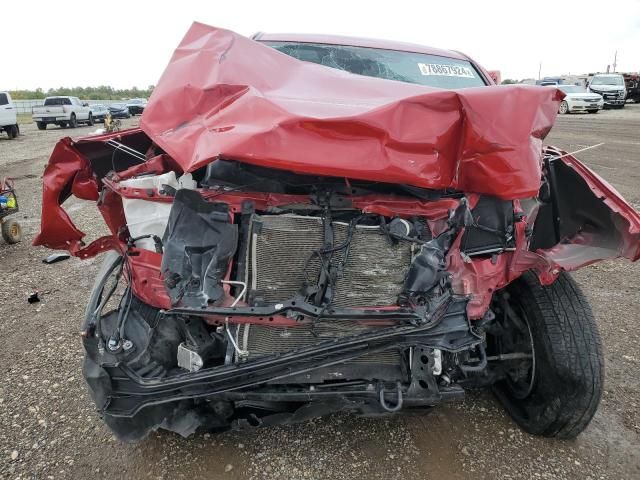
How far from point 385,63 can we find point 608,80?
26.6 meters

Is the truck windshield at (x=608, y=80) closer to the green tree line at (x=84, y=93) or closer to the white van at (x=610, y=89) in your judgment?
the white van at (x=610, y=89)

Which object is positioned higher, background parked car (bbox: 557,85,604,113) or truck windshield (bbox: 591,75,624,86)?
truck windshield (bbox: 591,75,624,86)

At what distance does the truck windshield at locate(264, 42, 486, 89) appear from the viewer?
11.5ft

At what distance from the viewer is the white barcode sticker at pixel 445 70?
362cm

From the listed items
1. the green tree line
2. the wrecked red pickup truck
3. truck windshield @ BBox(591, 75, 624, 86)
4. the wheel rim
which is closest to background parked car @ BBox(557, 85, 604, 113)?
truck windshield @ BBox(591, 75, 624, 86)

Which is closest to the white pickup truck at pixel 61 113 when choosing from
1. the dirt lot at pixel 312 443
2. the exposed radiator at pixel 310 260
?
the dirt lot at pixel 312 443

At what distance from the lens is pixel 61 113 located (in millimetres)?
25500

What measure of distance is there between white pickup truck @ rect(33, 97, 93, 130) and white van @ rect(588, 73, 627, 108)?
26.8m

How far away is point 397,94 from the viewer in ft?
7.86

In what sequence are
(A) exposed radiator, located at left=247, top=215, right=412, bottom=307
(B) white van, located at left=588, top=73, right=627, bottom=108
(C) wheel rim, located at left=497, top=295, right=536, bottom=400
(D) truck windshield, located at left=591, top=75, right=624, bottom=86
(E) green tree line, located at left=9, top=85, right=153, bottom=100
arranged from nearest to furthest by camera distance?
(A) exposed radiator, located at left=247, top=215, right=412, bottom=307, (C) wheel rim, located at left=497, top=295, right=536, bottom=400, (B) white van, located at left=588, top=73, right=627, bottom=108, (D) truck windshield, located at left=591, top=75, right=624, bottom=86, (E) green tree line, located at left=9, top=85, right=153, bottom=100

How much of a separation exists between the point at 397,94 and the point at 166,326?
1535mm

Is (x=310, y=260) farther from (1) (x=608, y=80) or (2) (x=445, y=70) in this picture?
(1) (x=608, y=80)

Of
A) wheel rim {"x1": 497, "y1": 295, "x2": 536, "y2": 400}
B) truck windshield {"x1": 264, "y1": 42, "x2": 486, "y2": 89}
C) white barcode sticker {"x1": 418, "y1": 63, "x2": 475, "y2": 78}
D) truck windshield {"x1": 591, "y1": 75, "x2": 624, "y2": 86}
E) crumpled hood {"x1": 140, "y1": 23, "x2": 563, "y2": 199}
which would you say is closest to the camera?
crumpled hood {"x1": 140, "y1": 23, "x2": 563, "y2": 199}

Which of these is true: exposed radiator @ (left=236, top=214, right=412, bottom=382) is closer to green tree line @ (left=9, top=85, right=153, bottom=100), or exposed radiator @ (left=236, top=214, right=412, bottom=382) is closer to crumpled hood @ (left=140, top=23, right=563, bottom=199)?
crumpled hood @ (left=140, top=23, right=563, bottom=199)
